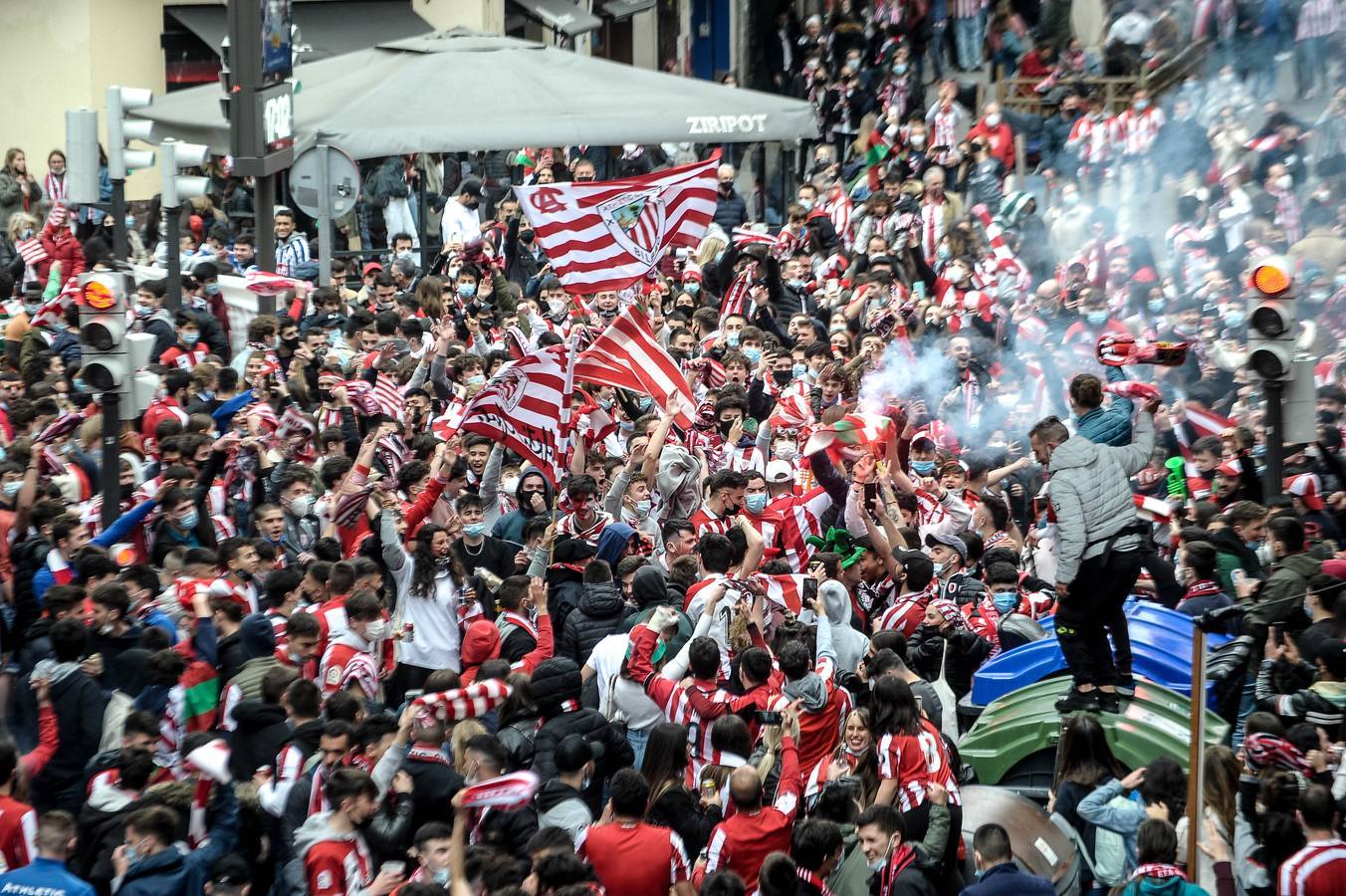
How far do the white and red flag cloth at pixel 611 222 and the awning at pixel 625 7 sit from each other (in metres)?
17.7

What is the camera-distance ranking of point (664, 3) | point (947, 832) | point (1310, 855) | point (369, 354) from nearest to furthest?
point (1310, 855)
point (947, 832)
point (369, 354)
point (664, 3)

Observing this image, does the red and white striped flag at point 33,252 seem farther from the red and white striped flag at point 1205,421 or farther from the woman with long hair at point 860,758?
the woman with long hair at point 860,758

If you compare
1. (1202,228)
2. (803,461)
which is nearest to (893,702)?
(803,461)

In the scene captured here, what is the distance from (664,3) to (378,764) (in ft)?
86.1

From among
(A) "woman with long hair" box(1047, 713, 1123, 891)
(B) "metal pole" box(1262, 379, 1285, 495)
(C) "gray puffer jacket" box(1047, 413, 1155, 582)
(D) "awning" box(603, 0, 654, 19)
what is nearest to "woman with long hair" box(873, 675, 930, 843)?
(A) "woman with long hair" box(1047, 713, 1123, 891)

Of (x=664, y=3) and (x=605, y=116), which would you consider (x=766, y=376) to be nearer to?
(x=605, y=116)

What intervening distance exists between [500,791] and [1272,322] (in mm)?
5090

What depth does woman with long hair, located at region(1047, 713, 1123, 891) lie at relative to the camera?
8352 millimetres

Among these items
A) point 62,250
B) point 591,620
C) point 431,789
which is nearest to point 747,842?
point 431,789

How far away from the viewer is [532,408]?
1176 cm

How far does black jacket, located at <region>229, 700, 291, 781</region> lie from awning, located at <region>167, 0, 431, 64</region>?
19506 mm

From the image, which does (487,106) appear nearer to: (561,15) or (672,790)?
(561,15)

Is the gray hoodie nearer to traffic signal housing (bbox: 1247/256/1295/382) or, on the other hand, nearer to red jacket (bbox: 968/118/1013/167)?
traffic signal housing (bbox: 1247/256/1295/382)

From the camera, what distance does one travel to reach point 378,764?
7930 millimetres
